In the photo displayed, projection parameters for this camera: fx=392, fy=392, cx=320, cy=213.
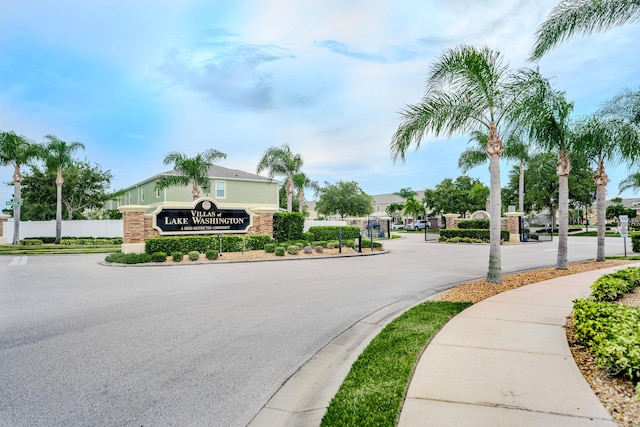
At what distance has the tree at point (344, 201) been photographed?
56.6m

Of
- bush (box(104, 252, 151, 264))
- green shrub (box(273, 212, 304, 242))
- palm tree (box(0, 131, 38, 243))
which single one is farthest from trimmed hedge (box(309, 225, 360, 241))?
palm tree (box(0, 131, 38, 243))

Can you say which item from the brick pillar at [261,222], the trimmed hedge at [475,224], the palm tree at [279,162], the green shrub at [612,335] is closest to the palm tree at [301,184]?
the palm tree at [279,162]

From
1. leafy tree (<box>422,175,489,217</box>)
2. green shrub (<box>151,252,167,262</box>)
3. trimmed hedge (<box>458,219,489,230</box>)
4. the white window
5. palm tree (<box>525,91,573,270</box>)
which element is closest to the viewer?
palm tree (<box>525,91,573,270</box>)

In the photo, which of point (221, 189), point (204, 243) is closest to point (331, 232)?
point (204, 243)

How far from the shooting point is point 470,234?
109 feet

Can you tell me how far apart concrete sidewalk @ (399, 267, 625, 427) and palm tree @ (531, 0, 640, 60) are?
22.3 feet

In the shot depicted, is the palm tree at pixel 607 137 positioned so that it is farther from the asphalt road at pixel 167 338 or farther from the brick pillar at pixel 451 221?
→ the brick pillar at pixel 451 221

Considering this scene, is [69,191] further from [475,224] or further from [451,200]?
[451,200]

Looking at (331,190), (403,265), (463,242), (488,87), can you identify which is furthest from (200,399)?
(331,190)

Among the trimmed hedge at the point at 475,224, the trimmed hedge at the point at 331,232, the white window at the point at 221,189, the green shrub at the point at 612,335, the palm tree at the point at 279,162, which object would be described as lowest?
the green shrub at the point at 612,335

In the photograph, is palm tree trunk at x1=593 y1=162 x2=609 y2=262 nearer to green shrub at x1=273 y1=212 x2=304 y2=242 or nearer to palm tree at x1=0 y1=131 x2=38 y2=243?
green shrub at x1=273 y1=212 x2=304 y2=242

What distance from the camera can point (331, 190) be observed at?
189ft

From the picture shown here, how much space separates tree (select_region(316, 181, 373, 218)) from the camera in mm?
56562

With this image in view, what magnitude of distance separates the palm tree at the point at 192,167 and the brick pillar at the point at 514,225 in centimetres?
2375
